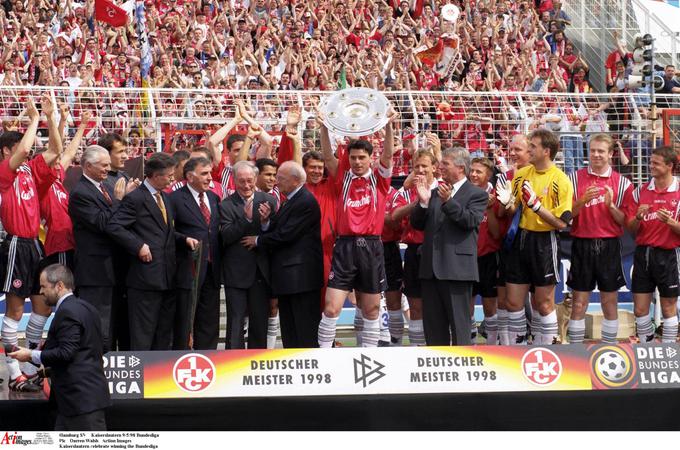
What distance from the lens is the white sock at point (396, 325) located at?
1077cm

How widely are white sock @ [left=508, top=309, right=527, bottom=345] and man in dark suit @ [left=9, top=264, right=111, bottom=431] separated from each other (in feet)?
13.3

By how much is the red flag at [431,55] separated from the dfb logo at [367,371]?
11163 mm

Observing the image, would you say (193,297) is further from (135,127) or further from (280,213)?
(135,127)

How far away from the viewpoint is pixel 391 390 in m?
8.64

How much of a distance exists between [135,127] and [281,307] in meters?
4.64

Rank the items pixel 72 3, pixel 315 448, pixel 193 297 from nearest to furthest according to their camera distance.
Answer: pixel 315 448
pixel 193 297
pixel 72 3

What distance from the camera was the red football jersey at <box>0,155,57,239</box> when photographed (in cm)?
929

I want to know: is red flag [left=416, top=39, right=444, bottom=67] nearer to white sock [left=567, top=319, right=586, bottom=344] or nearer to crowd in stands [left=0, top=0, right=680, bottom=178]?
crowd in stands [left=0, top=0, right=680, bottom=178]

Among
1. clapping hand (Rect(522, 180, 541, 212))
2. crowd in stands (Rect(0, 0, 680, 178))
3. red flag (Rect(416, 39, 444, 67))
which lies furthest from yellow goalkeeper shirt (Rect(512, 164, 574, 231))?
red flag (Rect(416, 39, 444, 67))

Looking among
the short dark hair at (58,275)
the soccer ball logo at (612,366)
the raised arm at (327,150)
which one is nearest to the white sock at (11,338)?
the short dark hair at (58,275)

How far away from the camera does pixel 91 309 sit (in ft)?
24.1

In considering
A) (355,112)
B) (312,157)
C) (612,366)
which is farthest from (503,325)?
(355,112)

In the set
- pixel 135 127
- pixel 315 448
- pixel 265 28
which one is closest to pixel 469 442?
pixel 315 448

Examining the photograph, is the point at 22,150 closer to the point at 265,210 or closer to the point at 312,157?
the point at 265,210
